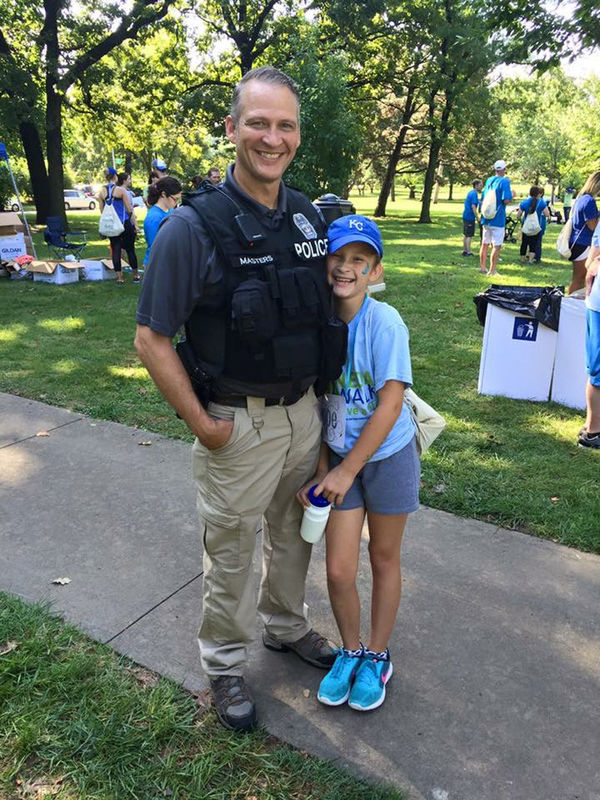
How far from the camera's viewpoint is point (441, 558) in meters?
3.17

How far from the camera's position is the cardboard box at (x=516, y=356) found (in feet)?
16.7

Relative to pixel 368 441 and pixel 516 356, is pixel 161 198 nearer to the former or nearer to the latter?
pixel 516 356

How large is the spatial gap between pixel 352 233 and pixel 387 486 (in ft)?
2.81

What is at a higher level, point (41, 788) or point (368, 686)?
point (368, 686)

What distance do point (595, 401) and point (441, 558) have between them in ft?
6.47

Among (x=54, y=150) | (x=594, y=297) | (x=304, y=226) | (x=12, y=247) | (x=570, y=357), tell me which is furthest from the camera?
(x=54, y=150)

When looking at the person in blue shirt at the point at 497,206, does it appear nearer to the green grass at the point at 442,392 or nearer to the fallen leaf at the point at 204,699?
Result: the green grass at the point at 442,392

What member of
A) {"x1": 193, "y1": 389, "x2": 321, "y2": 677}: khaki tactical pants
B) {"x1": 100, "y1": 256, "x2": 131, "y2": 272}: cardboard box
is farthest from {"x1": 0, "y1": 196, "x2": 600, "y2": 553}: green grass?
{"x1": 193, "y1": 389, "x2": 321, "y2": 677}: khaki tactical pants

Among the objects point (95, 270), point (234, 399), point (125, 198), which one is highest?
point (125, 198)

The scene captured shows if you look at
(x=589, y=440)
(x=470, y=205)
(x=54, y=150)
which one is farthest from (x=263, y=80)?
(x=54, y=150)

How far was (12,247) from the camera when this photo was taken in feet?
40.0

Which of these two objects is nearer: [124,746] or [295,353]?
[295,353]

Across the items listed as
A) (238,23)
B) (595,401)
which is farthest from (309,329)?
(238,23)

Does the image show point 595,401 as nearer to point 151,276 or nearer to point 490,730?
point 490,730
